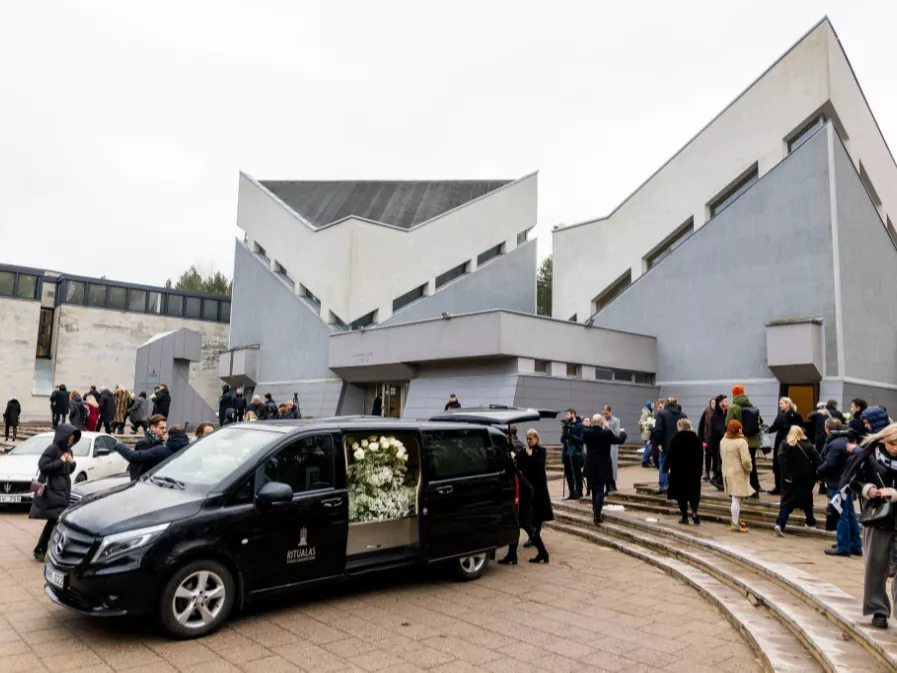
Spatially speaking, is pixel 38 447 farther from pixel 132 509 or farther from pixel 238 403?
pixel 238 403

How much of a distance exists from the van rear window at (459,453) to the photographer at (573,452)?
4679 mm

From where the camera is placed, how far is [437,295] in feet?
103

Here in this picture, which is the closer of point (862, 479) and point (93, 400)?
point (862, 479)

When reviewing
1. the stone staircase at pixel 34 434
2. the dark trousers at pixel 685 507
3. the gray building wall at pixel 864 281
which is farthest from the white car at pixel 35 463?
the gray building wall at pixel 864 281

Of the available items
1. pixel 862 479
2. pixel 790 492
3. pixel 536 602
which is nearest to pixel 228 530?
pixel 536 602

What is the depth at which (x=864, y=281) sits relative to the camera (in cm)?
2236

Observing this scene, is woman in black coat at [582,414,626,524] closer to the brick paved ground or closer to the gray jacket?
the brick paved ground

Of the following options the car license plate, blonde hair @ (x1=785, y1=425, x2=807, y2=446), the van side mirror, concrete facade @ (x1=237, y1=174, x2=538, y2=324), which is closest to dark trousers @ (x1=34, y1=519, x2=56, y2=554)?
the car license plate

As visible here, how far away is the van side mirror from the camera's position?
18.6ft

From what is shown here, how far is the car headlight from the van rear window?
2917mm

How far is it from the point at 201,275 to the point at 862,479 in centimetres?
7232

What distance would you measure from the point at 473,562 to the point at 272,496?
9.56 feet

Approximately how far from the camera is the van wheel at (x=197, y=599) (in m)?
5.14

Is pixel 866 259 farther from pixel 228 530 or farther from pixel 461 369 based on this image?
pixel 228 530
